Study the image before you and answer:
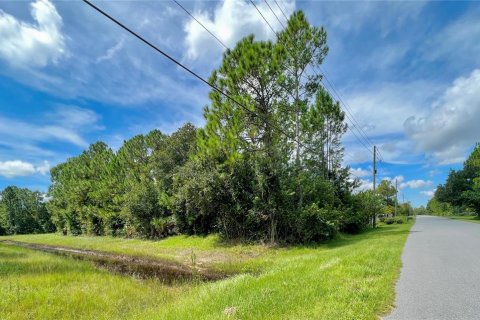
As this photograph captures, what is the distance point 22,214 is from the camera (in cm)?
7769

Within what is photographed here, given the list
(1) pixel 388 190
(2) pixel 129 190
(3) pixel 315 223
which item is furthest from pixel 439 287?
(1) pixel 388 190

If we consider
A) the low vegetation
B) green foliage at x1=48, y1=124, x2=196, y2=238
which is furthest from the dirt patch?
green foliage at x1=48, y1=124, x2=196, y2=238

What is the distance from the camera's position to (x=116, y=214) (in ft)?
126

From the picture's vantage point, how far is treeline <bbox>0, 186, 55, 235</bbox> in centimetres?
7544

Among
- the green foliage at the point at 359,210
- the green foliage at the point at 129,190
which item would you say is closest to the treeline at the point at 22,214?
the green foliage at the point at 129,190

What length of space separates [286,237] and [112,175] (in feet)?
100

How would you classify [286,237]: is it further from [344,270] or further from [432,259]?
[344,270]

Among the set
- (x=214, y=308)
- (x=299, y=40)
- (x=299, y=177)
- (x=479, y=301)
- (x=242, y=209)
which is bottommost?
(x=214, y=308)

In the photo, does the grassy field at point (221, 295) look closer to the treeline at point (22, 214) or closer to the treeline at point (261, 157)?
the treeline at point (261, 157)

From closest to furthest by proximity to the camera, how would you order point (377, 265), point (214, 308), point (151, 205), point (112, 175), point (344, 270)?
1. point (214, 308)
2. point (344, 270)
3. point (377, 265)
4. point (151, 205)
5. point (112, 175)

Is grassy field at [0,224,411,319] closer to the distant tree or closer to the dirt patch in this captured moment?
the dirt patch

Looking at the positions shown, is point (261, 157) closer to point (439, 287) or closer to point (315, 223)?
point (315, 223)

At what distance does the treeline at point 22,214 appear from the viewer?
75.4m

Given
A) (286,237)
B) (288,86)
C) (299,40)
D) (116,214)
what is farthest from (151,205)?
(299,40)
